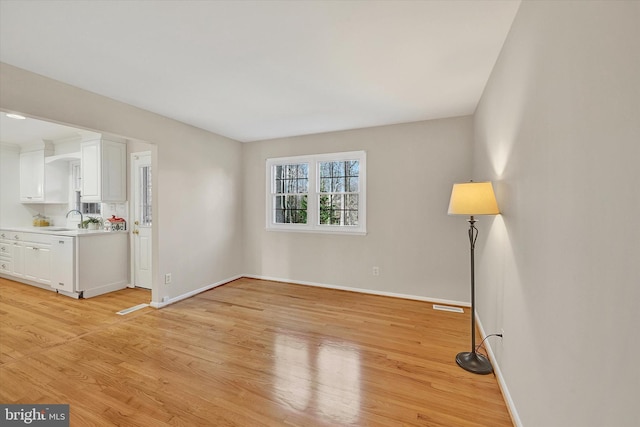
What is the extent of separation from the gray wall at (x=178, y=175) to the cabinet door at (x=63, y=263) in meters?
1.49

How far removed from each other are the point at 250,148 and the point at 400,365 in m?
4.32

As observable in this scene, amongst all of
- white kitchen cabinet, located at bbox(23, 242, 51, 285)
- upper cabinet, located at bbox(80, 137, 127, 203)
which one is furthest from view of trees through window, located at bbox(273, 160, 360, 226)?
white kitchen cabinet, located at bbox(23, 242, 51, 285)

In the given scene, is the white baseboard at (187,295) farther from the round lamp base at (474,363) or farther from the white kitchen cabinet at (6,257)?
the round lamp base at (474,363)

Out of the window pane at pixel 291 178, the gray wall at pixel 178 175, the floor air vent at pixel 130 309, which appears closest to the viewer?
the gray wall at pixel 178 175

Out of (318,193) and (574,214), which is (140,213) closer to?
(318,193)

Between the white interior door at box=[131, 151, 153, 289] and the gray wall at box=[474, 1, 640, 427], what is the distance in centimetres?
507

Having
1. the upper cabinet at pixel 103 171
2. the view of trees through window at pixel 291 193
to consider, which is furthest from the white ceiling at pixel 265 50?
the upper cabinet at pixel 103 171

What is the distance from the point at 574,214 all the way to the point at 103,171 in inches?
223

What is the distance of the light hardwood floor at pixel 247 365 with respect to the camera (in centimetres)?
182

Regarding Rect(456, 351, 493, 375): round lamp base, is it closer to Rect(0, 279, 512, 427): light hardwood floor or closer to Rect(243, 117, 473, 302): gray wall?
Rect(0, 279, 512, 427): light hardwood floor

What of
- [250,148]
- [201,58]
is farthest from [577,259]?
[250,148]

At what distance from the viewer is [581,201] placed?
1.00 metres

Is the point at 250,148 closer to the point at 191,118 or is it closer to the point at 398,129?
the point at 191,118

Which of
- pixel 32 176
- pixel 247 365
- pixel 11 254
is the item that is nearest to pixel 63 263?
pixel 11 254
